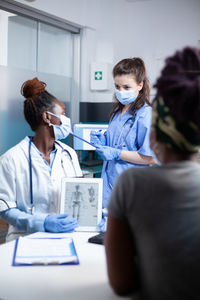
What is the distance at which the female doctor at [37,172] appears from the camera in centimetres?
159

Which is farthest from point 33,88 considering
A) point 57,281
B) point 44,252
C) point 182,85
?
point 182,85

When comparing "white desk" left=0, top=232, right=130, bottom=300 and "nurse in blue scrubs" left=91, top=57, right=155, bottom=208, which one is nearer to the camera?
"white desk" left=0, top=232, right=130, bottom=300

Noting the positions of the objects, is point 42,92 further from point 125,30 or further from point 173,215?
point 125,30

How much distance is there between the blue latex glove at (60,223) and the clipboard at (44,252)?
0.09 m

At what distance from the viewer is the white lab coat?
1662 mm

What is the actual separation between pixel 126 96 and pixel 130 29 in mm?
2034

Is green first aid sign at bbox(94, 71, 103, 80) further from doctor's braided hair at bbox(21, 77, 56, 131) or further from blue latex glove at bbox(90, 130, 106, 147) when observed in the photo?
doctor's braided hair at bbox(21, 77, 56, 131)

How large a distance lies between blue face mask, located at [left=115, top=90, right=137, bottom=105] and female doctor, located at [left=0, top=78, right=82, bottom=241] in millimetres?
578

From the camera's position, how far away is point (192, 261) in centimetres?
77

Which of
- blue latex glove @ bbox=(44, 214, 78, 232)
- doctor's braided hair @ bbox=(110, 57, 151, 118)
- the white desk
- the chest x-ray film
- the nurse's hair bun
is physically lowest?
the white desk

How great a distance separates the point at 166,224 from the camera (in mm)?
784

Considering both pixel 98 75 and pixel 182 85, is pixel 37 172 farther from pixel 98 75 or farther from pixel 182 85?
pixel 98 75

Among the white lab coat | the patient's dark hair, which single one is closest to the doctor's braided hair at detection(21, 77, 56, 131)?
the white lab coat

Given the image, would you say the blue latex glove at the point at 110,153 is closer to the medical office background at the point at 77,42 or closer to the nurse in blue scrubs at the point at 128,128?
the nurse in blue scrubs at the point at 128,128
